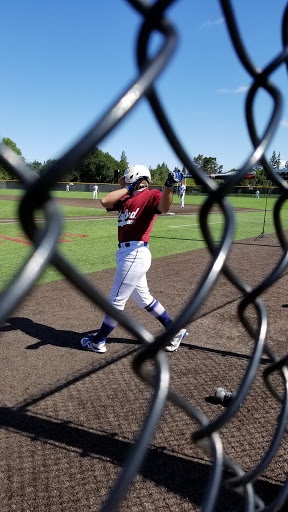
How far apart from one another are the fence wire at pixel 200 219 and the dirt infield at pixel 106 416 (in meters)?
1.13

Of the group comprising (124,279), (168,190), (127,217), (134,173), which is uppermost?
(134,173)

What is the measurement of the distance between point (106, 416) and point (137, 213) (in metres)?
2.01

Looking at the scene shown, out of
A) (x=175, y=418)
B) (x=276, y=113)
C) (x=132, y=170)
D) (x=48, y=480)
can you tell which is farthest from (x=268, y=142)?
(x=132, y=170)

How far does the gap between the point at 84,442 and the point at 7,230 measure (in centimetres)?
1106

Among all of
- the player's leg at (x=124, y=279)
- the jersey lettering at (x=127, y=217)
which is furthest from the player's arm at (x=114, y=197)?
the player's leg at (x=124, y=279)

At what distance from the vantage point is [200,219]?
84 centimetres

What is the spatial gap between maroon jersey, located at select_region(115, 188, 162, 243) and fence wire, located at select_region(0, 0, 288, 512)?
286 cm

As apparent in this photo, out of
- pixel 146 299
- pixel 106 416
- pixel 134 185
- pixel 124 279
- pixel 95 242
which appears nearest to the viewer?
pixel 106 416

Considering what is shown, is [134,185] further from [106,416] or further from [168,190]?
[106,416]

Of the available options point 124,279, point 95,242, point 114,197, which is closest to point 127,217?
point 114,197

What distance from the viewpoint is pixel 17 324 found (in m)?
4.83

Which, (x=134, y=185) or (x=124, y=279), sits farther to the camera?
(x=124, y=279)

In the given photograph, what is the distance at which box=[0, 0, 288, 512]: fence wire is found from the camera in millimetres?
472

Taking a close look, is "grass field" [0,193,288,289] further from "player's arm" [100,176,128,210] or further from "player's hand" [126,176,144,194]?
"player's hand" [126,176,144,194]
